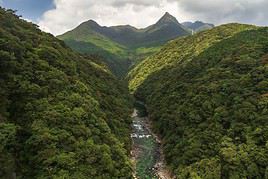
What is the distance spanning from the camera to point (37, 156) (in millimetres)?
42250

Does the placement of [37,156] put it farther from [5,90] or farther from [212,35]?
[212,35]

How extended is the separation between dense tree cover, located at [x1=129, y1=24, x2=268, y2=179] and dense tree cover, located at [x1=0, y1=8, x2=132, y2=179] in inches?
484

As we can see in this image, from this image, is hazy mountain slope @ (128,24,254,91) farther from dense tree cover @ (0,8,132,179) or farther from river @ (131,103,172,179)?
dense tree cover @ (0,8,132,179)

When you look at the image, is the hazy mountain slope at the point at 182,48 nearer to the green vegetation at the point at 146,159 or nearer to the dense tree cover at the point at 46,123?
the green vegetation at the point at 146,159

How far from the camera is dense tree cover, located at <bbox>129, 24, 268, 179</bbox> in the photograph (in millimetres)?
51875

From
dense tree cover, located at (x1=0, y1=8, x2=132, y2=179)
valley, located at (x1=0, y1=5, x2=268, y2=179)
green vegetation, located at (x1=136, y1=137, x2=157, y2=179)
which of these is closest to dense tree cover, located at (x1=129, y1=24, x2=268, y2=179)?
valley, located at (x1=0, y1=5, x2=268, y2=179)

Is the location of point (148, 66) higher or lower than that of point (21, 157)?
higher

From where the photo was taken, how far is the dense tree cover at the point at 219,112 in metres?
51.9

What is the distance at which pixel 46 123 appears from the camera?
47312 millimetres

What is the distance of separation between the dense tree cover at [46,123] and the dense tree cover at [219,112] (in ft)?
40.4

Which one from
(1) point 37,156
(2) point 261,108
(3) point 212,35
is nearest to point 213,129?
(2) point 261,108

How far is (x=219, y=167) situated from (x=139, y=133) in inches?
1287

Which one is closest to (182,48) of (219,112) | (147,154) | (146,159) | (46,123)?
(219,112)

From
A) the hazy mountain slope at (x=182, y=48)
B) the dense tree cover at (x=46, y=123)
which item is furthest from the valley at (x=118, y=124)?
the hazy mountain slope at (x=182, y=48)
